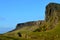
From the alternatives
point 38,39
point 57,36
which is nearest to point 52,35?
point 57,36

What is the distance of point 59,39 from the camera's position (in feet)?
470

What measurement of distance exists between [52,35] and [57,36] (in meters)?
5.61

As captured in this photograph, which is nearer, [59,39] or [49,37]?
[59,39]

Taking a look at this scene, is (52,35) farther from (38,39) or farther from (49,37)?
(38,39)

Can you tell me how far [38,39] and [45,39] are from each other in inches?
203

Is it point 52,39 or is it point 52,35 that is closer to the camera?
point 52,39

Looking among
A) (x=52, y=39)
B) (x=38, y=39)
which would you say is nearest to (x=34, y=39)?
(x=38, y=39)

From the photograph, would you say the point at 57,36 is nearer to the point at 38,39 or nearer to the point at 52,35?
the point at 52,35

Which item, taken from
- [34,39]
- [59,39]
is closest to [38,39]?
[34,39]

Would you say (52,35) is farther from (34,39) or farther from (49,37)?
(34,39)

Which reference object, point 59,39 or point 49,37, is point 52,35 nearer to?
point 49,37

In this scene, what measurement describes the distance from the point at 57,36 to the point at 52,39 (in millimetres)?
9863

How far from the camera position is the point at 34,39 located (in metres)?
150

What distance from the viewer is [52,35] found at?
159250mm
